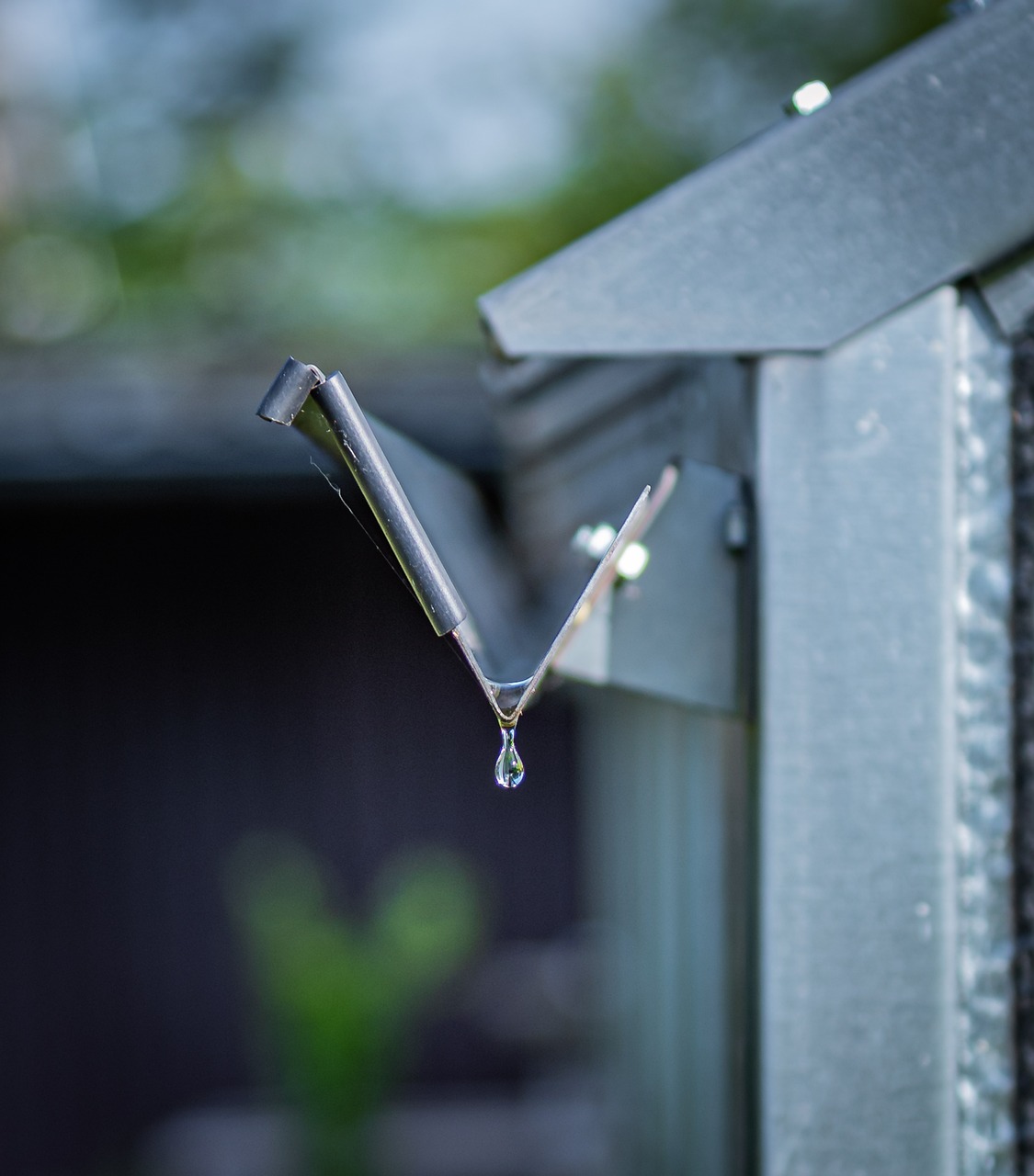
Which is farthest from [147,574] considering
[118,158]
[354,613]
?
[118,158]

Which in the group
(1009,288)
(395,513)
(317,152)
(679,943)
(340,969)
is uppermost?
(317,152)

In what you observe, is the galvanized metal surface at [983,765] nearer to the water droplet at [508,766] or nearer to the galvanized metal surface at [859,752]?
the galvanized metal surface at [859,752]

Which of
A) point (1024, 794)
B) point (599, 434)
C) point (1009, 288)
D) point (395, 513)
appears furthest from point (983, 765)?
point (599, 434)

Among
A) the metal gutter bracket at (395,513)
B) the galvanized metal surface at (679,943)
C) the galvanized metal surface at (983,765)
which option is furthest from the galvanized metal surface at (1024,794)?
the metal gutter bracket at (395,513)

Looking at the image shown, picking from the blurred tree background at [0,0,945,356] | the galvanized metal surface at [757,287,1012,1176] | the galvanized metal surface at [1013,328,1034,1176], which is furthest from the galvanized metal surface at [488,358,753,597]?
the blurred tree background at [0,0,945,356]

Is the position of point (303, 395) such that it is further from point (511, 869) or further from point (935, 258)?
point (511, 869)

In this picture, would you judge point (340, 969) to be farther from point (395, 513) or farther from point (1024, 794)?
point (395, 513)
